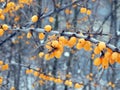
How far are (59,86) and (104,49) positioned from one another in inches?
272

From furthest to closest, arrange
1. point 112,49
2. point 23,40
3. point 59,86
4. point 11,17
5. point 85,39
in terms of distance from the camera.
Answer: point 59,86 → point 23,40 → point 11,17 → point 85,39 → point 112,49

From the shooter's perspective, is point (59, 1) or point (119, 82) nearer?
point (119, 82)

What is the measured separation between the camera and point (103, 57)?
6.00ft

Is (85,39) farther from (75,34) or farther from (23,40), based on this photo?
(23,40)

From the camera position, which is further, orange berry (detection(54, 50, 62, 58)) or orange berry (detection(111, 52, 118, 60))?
orange berry (detection(54, 50, 62, 58))

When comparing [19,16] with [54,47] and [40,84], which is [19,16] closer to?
[40,84]

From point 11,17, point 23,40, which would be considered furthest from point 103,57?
point 23,40

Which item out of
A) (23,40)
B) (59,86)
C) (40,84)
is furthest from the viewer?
(59,86)

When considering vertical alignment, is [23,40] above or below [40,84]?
above

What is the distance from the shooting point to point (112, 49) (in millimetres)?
1765

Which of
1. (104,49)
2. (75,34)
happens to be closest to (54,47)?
(75,34)

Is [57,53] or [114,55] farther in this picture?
[57,53]

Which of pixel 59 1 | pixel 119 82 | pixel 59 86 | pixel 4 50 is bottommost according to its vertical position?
pixel 59 86

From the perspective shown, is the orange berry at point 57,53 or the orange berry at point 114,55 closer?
the orange berry at point 114,55
